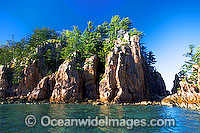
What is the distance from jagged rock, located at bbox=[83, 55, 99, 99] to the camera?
1540 inches

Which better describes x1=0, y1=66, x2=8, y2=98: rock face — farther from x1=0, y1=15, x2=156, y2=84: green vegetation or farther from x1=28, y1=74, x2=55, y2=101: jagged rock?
x1=28, y1=74, x2=55, y2=101: jagged rock

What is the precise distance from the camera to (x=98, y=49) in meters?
48.4

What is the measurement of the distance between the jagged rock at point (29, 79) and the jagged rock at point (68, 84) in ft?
33.3

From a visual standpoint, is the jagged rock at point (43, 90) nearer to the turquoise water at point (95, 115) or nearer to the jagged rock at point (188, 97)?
the turquoise water at point (95, 115)

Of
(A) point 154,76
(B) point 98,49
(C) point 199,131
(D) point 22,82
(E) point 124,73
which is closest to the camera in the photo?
(C) point 199,131

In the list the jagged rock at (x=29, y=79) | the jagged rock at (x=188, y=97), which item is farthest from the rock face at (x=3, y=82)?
the jagged rock at (x=188, y=97)

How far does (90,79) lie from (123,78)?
11.5 meters

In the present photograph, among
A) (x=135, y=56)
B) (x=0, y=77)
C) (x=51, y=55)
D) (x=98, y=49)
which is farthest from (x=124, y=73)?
(x=0, y=77)

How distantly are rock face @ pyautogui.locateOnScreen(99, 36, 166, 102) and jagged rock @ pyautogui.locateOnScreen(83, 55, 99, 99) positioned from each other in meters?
2.74

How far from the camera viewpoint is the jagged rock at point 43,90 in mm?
36744

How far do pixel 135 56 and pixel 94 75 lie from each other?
16.8m

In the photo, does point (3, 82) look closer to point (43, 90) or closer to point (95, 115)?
point (43, 90)

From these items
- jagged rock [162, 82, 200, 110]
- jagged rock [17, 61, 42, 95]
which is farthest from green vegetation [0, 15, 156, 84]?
jagged rock [162, 82, 200, 110]

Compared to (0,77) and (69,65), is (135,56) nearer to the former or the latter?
(69,65)
